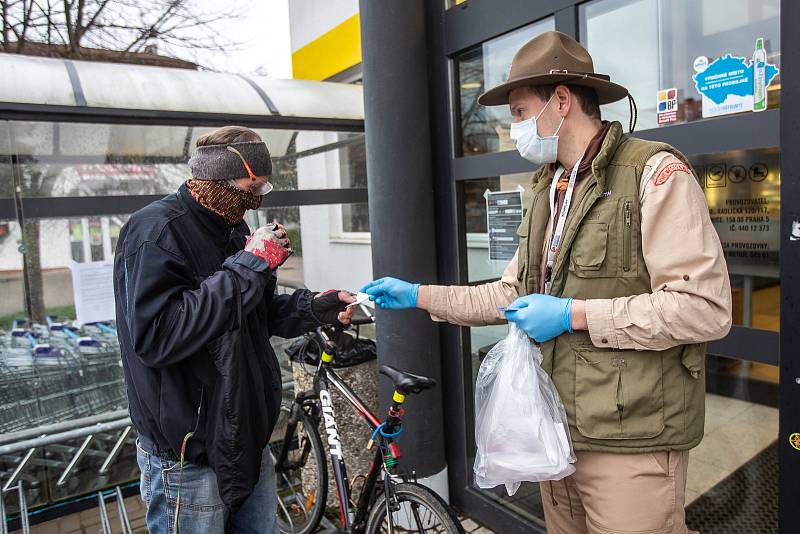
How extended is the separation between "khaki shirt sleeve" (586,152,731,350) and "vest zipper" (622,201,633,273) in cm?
4

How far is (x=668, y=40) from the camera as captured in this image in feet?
8.21

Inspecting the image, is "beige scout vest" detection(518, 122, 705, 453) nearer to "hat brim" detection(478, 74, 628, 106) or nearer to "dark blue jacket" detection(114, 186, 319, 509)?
"hat brim" detection(478, 74, 628, 106)

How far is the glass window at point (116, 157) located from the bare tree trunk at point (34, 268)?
220 millimetres

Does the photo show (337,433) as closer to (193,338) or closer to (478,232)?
(478,232)

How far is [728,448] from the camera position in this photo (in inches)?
123

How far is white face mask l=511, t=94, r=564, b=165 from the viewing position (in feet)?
6.09

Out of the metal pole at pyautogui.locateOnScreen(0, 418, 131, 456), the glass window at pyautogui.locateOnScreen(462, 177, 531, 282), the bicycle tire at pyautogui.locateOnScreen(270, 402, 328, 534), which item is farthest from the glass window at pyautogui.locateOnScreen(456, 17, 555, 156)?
the metal pole at pyautogui.locateOnScreen(0, 418, 131, 456)

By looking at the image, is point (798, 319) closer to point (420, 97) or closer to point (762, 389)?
point (762, 389)

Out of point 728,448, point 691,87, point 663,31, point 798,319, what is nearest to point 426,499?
point 798,319

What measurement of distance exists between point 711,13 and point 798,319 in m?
1.24

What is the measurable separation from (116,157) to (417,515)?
307 centimetres

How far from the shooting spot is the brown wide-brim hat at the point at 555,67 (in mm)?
1775

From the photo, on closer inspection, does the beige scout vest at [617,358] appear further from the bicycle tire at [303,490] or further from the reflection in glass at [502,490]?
the bicycle tire at [303,490]

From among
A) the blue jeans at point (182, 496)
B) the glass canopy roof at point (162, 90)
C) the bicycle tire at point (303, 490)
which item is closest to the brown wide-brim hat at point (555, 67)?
the blue jeans at point (182, 496)
